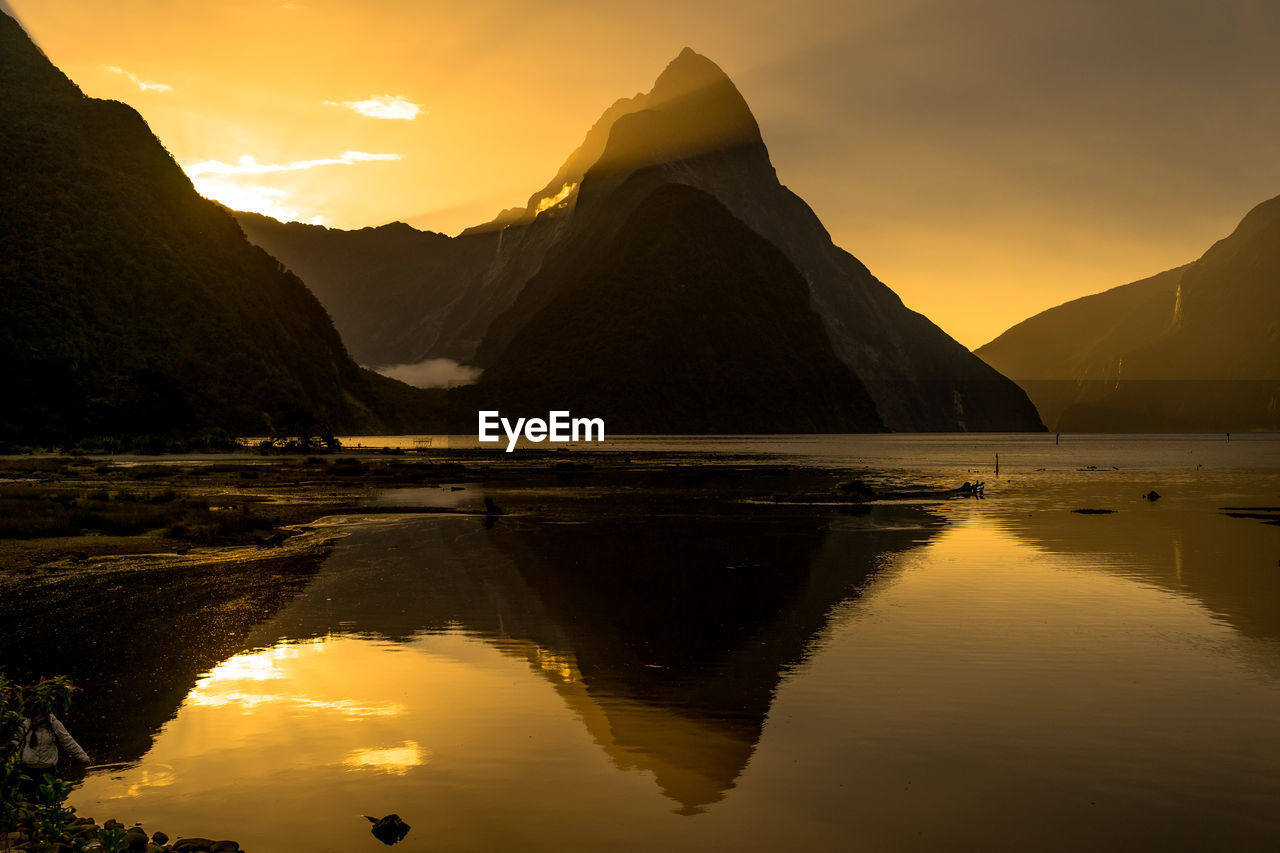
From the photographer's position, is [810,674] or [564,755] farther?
[810,674]

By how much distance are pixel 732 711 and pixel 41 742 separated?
9117 millimetres

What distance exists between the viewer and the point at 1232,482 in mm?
91188

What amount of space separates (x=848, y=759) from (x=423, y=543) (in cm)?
2799

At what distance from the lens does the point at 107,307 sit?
161m

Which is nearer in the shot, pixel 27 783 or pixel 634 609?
pixel 27 783

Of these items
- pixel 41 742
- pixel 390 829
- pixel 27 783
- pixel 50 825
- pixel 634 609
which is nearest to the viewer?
pixel 50 825

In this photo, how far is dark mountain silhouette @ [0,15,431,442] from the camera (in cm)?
14262

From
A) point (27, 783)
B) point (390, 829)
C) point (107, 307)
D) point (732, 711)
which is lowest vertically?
point (732, 711)

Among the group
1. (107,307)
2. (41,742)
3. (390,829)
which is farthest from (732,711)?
(107,307)

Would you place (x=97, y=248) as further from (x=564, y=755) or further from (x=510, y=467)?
(x=564, y=755)

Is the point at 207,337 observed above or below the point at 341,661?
above

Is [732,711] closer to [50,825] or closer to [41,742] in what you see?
[41,742]

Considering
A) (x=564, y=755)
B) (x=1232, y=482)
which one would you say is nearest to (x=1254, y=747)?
(x=564, y=755)

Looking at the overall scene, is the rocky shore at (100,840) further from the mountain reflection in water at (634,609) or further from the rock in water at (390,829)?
the mountain reflection in water at (634,609)
